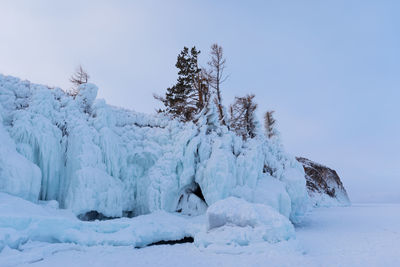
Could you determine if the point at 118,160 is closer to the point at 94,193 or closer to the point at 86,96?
the point at 94,193

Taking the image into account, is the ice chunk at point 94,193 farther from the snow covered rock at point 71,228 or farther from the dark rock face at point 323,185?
the dark rock face at point 323,185

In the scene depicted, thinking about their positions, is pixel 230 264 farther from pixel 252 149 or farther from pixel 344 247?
pixel 252 149

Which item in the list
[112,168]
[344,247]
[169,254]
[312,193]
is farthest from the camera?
[312,193]

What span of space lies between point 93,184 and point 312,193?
33351 millimetres

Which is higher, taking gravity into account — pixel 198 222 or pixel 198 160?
pixel 198 160

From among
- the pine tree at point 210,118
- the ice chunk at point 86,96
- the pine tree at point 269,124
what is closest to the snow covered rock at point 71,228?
the ice chunk at point 86,96

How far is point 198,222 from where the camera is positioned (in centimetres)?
1156

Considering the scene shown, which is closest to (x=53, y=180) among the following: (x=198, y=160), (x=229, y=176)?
(x=198, y=160)

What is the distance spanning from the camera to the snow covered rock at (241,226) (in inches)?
360

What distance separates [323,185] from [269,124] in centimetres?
2344

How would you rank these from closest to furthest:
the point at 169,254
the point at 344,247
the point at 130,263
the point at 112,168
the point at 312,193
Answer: the point at 130,263 → the point at 169,254 → the point at 344,247 → the point at 112,168 → the point at 312,193

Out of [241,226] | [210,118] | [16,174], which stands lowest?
[241,226]

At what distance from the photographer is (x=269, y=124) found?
22891 mm

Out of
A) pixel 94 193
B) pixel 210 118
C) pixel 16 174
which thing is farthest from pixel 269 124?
pixel 16 174
